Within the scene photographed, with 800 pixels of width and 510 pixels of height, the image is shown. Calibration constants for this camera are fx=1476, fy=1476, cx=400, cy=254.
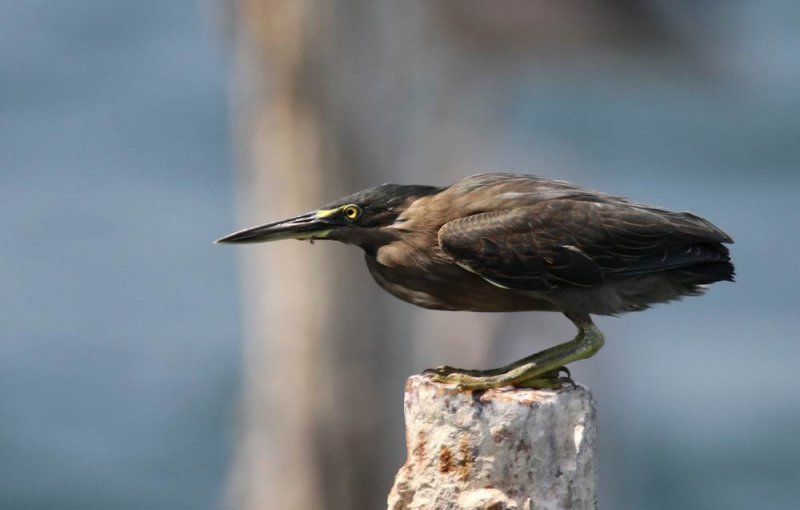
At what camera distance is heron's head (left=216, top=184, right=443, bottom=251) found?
4402 millimetres

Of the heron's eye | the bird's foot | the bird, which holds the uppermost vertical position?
the heron's eye

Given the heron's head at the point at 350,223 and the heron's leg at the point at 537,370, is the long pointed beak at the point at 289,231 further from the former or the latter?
the heron's leg at the point at 537,370

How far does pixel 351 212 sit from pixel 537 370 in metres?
0.74

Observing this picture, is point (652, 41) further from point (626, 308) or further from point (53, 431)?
point (53, 431)

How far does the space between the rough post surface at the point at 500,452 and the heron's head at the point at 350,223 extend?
61 cm

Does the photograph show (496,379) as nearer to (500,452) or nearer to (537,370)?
(537,370)

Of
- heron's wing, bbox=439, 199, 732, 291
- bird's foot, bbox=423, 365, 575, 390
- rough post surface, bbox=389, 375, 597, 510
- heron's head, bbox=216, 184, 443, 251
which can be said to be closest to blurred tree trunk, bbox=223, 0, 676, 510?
heron's head, bbox=216, 184, 443, 251

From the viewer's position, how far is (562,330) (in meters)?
9.36

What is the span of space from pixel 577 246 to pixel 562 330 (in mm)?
5098

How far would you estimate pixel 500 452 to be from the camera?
3.90 metres

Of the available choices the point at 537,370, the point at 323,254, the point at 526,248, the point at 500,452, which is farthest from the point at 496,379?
the point at 323,254

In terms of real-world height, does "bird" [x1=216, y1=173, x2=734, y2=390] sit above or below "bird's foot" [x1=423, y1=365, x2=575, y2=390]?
above

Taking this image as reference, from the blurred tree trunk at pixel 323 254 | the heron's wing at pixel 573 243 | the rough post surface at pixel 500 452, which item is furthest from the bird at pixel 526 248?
the blurred tree trunk at pixel 323 254

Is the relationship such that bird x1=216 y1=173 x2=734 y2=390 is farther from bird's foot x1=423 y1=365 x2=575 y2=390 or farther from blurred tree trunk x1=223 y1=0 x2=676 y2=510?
blurred tree trunk x1=223 y1=0 x2=676 y2=510
